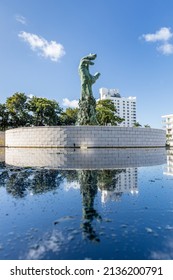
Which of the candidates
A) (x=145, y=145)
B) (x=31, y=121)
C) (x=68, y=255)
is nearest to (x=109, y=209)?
(x=68, y=255)

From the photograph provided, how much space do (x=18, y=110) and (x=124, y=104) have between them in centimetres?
10595

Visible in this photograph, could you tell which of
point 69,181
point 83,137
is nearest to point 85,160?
point 69,181

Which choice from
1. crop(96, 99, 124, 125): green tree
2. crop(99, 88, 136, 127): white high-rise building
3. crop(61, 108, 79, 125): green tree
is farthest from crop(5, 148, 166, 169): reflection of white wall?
crop(99, 88, 136, 127): white high-rise building

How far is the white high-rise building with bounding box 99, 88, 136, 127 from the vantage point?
509ft

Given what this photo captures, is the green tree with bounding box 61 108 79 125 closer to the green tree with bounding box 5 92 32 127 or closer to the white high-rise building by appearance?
the green tree with bounding box 5 92 32 127

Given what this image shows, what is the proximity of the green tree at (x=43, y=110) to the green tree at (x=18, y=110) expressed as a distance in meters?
1.41

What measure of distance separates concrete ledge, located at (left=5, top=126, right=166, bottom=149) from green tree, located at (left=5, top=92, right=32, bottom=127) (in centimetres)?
2412

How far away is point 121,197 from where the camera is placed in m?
7.33

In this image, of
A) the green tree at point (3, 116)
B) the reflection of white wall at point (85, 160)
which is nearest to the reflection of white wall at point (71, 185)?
the reflection of white wall at point (85, 160)

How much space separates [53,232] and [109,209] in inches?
72.0

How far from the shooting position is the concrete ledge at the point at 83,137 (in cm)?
3250

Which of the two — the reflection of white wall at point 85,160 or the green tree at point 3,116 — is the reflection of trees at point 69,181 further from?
the green tree at point 3,116

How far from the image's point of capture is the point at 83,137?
107ft
